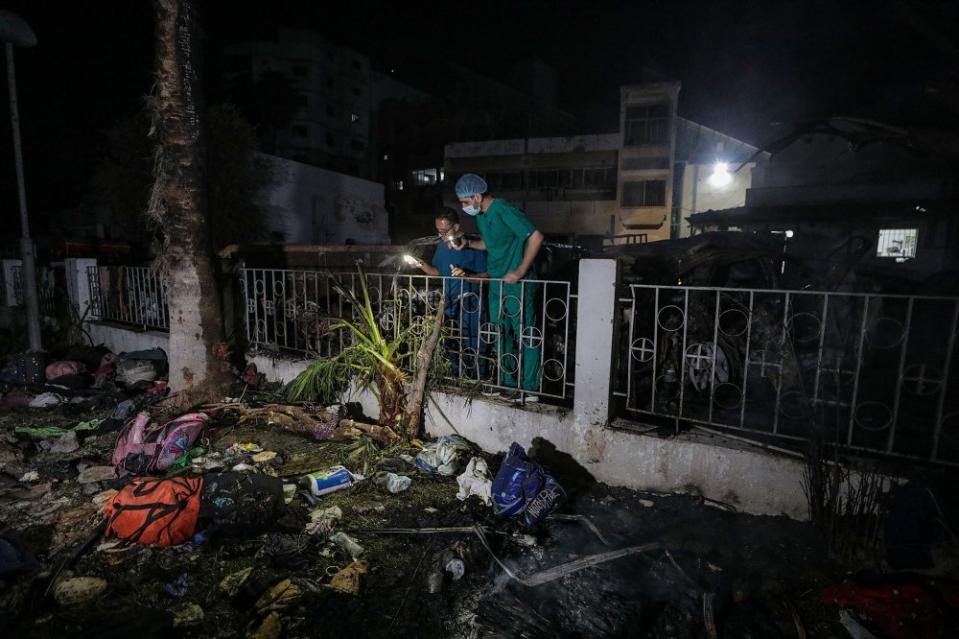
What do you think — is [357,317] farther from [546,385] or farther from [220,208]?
[220,208]

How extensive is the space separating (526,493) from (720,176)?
27679mm

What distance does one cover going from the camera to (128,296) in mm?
7820

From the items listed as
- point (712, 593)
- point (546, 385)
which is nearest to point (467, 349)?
point (546, 385)

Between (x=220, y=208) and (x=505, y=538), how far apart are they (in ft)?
42.0

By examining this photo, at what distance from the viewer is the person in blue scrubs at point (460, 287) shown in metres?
4.43

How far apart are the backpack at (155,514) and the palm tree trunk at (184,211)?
2.32 m

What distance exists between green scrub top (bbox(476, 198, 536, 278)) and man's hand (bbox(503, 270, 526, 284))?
0.69 feet

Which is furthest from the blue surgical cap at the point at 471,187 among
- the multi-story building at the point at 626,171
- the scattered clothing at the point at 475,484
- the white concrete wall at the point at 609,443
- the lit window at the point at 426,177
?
the lit window at the point at 426,177

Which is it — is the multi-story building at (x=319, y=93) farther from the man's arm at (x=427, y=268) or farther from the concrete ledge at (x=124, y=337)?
the man's arm at (x=427, y=268)

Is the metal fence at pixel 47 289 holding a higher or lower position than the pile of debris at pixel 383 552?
higher

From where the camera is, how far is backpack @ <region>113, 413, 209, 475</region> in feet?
12.6

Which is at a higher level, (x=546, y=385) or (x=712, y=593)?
(x=546, y=385)

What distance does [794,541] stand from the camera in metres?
2.79

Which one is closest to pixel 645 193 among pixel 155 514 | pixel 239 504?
pixel 239 504
